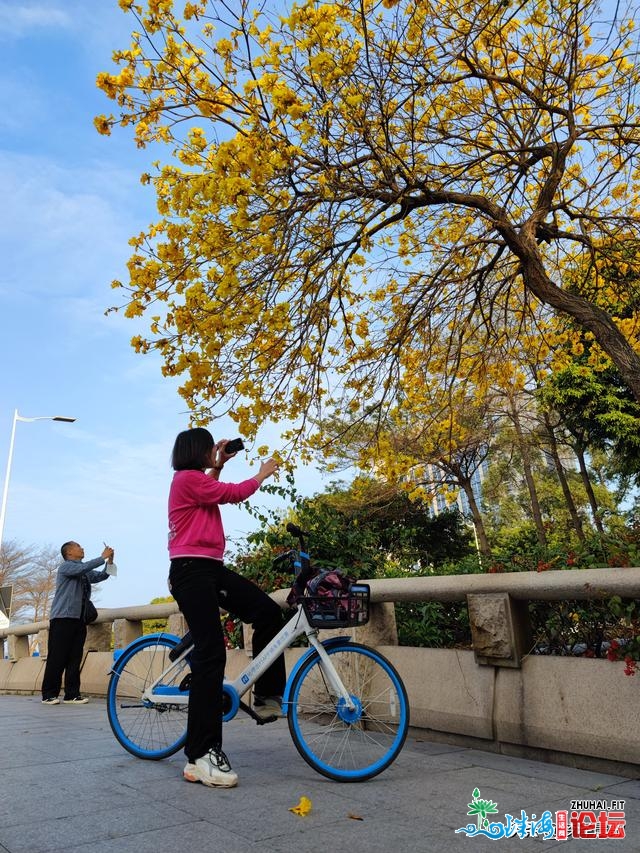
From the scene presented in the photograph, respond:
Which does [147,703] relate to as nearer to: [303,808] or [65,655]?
[303,808]

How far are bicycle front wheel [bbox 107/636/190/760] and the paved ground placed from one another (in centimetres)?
13

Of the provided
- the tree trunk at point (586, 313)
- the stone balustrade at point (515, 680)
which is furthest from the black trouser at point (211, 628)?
the tree trunk at point (586, 313)

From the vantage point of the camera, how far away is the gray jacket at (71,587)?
8.02m

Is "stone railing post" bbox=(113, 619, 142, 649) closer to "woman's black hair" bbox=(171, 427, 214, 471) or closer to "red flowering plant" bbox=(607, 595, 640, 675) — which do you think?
"woman's black hair" bbox=(171, 427, 214, 471)

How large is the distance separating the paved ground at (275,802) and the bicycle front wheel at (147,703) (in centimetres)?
13

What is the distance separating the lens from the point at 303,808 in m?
3.00

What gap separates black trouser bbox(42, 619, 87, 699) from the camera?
316 inches

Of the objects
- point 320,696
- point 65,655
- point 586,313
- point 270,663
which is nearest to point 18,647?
point 65,655

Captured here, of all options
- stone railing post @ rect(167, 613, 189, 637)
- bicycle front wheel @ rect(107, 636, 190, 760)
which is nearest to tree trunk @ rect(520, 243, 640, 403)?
bicycle front wheel @ rect(107, 636, 190, 760)

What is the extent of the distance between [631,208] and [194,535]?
24.4ft

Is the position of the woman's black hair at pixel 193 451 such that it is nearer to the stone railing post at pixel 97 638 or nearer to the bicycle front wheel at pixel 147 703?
the bicycle front wheel at pixel 147 703

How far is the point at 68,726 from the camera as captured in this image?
6062mm

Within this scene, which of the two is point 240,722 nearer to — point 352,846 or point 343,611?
point 343,611

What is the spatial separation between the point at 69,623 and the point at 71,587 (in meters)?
0.42
